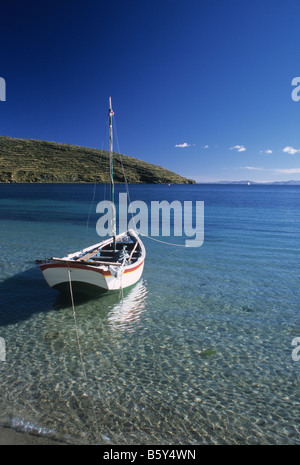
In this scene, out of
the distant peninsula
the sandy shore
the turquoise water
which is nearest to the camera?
the sandy shore

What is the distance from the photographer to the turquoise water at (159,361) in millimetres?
5961

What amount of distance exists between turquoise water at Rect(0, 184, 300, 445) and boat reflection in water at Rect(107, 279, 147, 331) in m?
0.04

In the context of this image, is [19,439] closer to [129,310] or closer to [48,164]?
[129,310]

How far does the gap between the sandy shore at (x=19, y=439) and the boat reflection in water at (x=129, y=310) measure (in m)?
4.76

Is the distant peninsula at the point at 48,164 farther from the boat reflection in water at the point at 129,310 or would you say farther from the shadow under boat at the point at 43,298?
the boat reflection in water at the point at 129,310

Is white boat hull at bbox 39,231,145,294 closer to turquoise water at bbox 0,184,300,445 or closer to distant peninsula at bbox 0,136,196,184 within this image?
turquoise water at bbox 0,184,300,445

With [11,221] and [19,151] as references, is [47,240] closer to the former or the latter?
[11,221]

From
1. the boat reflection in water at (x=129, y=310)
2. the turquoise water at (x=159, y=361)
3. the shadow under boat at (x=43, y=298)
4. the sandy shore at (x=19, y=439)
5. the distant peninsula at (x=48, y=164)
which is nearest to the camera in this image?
the sandy shore at (x=19, y=439)

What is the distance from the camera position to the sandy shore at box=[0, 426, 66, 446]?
5223mm

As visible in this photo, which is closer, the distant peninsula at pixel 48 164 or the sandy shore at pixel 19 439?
the sandy shore at pixel 19 439

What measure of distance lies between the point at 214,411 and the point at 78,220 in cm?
3395

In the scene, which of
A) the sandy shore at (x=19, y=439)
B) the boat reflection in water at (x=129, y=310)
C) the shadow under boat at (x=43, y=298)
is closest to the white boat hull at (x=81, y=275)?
the shadow under boat at (x=43, y=298)

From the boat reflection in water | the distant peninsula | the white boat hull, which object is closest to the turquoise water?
the boat reflection in water

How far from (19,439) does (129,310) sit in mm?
6539
